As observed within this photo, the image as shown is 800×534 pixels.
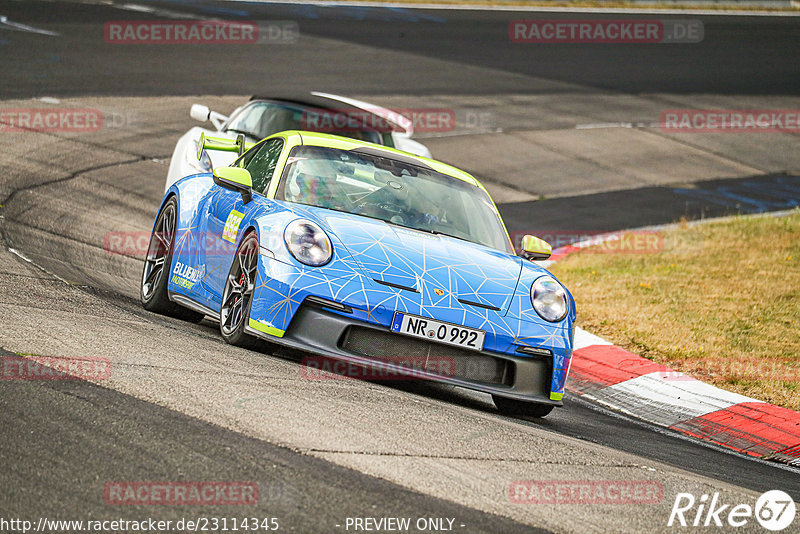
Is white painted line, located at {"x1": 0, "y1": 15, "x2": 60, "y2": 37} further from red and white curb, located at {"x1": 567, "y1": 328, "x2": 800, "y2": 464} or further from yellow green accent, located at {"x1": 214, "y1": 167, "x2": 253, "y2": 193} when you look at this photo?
yellow green accent, located at {"x1": 214, "y1": 167, "x2": 253, "y2": 193}

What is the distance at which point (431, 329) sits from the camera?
621cm

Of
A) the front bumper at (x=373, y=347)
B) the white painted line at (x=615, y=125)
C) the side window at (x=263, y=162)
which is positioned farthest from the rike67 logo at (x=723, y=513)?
the white painted line at (x=615, y=125)

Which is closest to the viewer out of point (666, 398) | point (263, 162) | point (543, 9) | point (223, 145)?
point (263, 162)

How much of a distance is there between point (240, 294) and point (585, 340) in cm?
385

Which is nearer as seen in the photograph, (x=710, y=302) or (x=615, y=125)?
(x=710, y=302)

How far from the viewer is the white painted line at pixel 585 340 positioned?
372 inches

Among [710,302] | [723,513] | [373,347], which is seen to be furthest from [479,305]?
[710,302]

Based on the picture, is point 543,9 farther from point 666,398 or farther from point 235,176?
point 235,176

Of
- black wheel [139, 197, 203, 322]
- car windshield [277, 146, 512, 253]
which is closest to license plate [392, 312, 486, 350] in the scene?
car windshield [277, 146, 512, 253]

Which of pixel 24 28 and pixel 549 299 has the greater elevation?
pixel 24 28

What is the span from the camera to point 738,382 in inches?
338

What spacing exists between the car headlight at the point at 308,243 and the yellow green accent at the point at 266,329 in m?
0.40

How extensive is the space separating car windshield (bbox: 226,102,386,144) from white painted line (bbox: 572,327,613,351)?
3.63 metres

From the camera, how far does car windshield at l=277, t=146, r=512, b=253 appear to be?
7.26 metres
